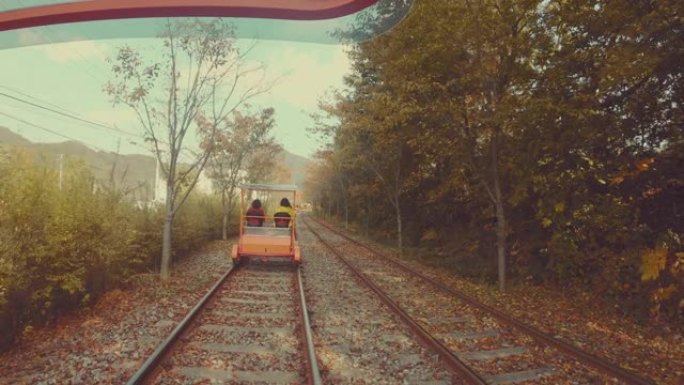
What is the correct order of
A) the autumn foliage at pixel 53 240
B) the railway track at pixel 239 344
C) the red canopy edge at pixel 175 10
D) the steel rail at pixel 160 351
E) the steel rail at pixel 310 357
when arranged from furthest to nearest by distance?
1. the autumn foliage at pixel 53 240
2. the railway track at pixel 239 344
3. the steel rail at pixel 310 357
4. the steel rail at pixel 160 351
5. the red canopy edge at pixel 175 10

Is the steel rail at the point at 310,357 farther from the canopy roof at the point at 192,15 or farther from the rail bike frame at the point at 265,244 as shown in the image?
the rail bike frame at the point at 265,244

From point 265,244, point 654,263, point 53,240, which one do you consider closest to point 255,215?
point 265,244

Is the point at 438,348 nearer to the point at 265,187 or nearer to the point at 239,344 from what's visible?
the point at 239,344

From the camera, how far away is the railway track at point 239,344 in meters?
5.14

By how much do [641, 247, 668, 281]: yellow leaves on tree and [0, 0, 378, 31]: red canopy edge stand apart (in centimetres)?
882

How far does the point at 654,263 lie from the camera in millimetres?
8047

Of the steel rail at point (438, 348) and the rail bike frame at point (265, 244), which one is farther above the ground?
the rail bike frame at point (265, 244)

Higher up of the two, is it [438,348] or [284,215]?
[284,215]

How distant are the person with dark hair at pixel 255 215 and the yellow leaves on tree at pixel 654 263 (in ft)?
31.9

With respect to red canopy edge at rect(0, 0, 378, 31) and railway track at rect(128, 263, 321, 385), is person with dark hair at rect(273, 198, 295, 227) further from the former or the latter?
red canopy edge at rect(0, 0, 378, 31)

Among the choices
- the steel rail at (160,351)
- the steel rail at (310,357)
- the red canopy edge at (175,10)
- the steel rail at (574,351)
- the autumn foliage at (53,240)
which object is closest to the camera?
the red canopy edge at (175,10)

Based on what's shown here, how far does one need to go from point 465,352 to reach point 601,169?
6404 mm

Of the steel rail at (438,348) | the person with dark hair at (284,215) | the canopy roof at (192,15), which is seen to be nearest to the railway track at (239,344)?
the steel rail at (438,348)

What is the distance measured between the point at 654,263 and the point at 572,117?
135 inches
